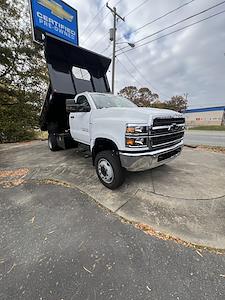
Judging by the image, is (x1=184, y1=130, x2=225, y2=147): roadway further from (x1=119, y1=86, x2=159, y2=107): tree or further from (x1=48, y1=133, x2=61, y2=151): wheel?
(x1=119, y1=86, x2=159, y2=107): tree

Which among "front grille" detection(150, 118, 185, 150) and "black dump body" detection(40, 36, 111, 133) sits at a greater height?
"black dump body" detection(40, 36, 111, 133)

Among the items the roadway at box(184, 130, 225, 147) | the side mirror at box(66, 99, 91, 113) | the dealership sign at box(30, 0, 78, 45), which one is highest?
the dealership sign at box(30, 0, 78, 45)

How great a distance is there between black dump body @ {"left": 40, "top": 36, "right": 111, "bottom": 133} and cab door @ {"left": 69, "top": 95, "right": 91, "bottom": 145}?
1.02 meters

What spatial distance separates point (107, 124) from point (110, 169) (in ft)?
3.04

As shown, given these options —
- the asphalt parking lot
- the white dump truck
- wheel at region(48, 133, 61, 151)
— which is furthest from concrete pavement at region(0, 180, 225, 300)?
wheel at region(48, 133, 61, 151)

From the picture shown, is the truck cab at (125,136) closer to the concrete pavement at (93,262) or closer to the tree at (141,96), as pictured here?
the concrete pavement at (93,262)

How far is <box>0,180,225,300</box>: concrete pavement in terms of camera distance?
163 centimetres

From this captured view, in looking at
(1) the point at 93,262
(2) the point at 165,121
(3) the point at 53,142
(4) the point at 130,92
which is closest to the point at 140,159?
(2) the point at 165,121

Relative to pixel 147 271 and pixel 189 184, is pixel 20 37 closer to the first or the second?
pixel 189 184

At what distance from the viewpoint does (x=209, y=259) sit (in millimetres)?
1994

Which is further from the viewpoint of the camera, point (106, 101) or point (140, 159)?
point (106, 101)

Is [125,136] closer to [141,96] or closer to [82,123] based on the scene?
[82,123]

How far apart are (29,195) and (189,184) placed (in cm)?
346

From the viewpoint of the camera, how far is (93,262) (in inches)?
76.9
